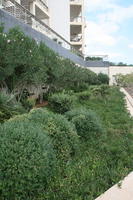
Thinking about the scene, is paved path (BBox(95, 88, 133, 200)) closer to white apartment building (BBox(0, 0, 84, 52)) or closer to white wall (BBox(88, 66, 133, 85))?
white apartment building (BBox(0, 0, 84, 52))

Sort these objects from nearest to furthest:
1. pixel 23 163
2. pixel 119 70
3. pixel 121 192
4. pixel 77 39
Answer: pixel 23 163 < pixel 121 192 < pixel 119 70 < pixel 77 39

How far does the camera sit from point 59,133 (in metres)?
5.24

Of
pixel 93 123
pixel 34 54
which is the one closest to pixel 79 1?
pixel 34 54

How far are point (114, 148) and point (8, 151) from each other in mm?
2852

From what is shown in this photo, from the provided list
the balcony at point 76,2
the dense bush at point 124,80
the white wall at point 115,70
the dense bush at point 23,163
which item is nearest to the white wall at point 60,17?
the balcony at point 76,2

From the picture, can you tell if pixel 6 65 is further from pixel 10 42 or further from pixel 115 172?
pixel 115 172

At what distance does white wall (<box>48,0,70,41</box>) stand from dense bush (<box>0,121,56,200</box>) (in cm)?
3357

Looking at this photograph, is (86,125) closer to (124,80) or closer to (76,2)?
(124,80)

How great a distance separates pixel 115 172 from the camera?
4922mm

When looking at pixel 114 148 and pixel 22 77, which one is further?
pixel 22 77

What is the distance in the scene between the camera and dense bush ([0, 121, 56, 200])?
12.6ft

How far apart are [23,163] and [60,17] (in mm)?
34987

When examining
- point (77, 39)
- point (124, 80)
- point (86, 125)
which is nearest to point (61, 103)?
point (86, 125)

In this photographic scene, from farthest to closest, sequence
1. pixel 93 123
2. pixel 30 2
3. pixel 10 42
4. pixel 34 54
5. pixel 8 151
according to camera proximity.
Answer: pixel 30 2 < pixel 34 54 < pixel 10 42 < pixel 93 123 < pixel 8 151
